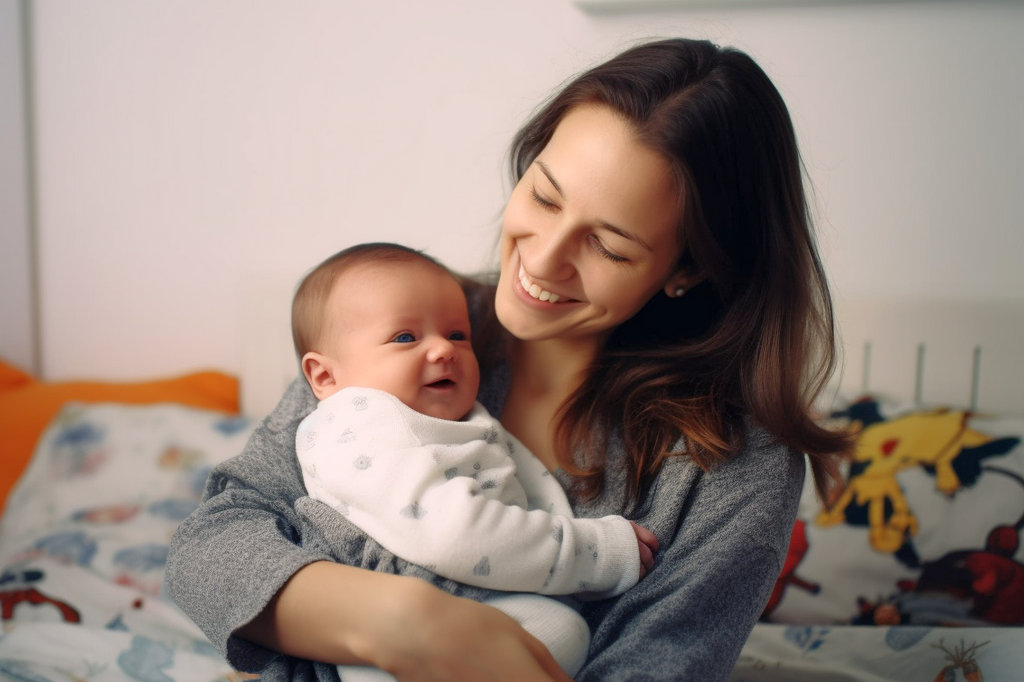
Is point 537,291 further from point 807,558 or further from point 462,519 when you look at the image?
point 807,558

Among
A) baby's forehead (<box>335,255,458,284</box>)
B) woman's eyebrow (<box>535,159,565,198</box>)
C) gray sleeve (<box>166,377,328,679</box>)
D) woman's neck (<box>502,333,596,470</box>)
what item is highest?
woman's eyebrow (<box>535,159,565,198</box>)

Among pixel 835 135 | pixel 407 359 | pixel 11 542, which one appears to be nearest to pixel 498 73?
pixel 835 135

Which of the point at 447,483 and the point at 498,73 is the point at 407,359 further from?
the point at 498,73

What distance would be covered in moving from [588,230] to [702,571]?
1.34ft

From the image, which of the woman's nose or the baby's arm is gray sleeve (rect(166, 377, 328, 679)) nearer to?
the baby's arm

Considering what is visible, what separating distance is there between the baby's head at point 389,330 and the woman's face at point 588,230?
3.3 inches

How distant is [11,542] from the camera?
1.84 m

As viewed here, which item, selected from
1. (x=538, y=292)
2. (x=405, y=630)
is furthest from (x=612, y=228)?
(x=405, y=630)

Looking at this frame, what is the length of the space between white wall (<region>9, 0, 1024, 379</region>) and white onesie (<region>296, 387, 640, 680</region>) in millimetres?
1010

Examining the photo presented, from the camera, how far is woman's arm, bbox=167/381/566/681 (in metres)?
0.81

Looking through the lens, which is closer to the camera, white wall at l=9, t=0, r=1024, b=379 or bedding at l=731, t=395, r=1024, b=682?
bedding at l=731, t=395, r=1024, b=682

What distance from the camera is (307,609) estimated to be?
861mm

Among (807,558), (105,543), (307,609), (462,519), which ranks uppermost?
(462,519)

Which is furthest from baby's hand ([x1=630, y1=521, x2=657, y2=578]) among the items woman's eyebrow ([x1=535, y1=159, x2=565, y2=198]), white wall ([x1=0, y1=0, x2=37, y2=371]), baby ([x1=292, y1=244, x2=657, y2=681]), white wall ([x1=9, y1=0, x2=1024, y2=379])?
white wall ([x1=0, y1=0, x2=37, y2=371])
